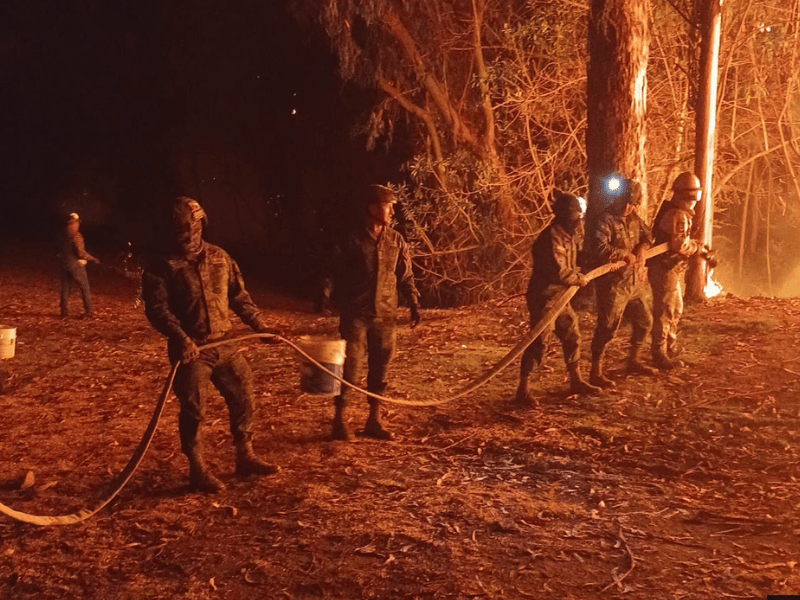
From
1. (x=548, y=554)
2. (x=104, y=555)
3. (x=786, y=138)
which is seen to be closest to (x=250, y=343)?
(x=104, y=555)

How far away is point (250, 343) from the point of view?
39.8 ft

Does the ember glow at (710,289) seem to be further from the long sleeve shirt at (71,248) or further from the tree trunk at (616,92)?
the long sleeve shirt at (71,248)

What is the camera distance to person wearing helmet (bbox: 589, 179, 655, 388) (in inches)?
313

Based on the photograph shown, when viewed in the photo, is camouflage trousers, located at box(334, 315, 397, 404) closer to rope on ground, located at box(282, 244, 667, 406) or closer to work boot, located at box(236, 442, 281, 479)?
rope on ground, located at box(282, 244, 667, 406)

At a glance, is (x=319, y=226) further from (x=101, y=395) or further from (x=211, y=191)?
(x=101, y=395)

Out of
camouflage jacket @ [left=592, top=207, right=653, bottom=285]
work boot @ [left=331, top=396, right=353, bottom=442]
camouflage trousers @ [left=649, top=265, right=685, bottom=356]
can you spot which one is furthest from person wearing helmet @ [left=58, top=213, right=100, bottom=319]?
camouflage trousers @ [left=649, top=265, right=685, bottom=356]

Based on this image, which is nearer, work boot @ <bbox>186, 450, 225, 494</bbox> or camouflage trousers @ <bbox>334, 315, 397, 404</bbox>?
work boot @ <bbox>186, 450, 225, 494</bbox>

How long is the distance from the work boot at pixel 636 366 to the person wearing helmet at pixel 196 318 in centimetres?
420

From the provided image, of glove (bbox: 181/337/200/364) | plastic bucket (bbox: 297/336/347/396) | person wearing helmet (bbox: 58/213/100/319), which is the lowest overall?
plastic bucket (bbox: 297/336/347/396)

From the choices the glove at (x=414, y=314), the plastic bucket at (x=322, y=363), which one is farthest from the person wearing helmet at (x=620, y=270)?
the plastic bucket at (x=322, y=363)

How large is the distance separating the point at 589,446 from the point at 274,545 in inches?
113

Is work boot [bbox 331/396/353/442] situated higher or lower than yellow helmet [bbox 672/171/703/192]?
lower

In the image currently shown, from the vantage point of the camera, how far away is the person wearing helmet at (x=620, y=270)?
7961 mm

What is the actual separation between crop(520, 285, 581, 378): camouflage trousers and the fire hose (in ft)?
0.30
